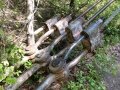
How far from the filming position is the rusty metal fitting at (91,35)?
2.89m

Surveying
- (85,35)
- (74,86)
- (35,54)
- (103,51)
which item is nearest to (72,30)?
(85,35)

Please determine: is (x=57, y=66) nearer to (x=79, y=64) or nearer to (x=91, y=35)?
(x=91, y=35)

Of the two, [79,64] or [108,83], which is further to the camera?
[79,64]

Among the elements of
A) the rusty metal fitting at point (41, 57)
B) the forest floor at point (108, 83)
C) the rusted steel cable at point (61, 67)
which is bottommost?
the forest floor at point (108, 83)

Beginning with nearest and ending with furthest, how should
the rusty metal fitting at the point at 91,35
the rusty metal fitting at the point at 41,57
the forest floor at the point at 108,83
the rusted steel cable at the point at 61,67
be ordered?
1. the rusted steel cable at the point at 61,67
2. the rusty metal fitting at the point at 41,57
3. the rusty metal fitting at the point at 91,35
4. the forest floor at the point at 108,83

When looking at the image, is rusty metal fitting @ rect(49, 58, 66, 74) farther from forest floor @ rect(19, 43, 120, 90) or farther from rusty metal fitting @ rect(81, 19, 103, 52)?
forest floor @ rect(19, 43, 120, 90)

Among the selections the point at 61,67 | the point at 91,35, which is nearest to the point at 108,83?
the point at 91,35

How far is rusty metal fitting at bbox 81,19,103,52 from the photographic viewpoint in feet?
9.49

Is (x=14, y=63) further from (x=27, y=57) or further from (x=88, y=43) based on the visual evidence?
(x=88, y=43)

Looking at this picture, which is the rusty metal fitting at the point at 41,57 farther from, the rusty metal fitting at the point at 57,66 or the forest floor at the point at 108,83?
the forest floor at the point at 108,83

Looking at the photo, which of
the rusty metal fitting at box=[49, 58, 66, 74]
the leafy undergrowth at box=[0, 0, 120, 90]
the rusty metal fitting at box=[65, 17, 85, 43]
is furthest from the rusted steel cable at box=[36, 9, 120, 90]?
the leafy undergrowth at box=[0, 0, 120, 90]

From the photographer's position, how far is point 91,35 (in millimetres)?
2924

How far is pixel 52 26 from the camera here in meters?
3.59

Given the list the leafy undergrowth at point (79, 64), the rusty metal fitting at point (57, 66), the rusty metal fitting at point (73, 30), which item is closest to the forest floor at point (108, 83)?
Answer: the leafy undergrowth at point (79, 64)
